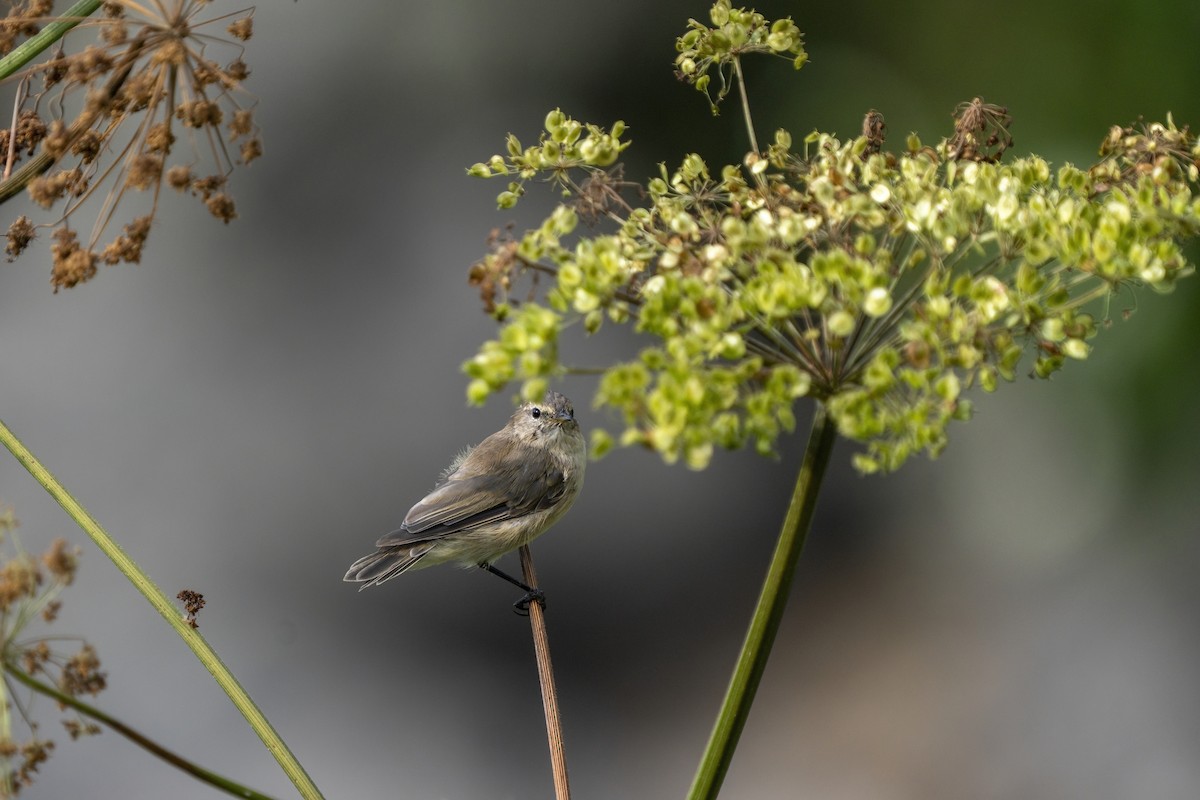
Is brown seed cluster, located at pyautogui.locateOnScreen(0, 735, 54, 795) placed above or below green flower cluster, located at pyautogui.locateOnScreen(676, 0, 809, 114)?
below

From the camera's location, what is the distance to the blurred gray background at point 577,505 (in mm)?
5207

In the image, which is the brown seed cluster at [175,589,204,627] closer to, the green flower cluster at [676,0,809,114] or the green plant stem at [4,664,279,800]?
the green plant stem at [4,664,279,800]

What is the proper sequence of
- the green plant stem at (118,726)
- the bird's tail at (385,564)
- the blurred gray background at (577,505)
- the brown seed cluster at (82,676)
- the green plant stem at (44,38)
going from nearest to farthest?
1. the green plant stem at (118,726)
2. the brown seed cluster at (82,676)
3. the green plant stem at (44,38)
4. the bird's tail at (385,564)
5. the blurred gray background at (577,505)

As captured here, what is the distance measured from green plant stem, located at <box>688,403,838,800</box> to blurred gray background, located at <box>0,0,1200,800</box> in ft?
11.6

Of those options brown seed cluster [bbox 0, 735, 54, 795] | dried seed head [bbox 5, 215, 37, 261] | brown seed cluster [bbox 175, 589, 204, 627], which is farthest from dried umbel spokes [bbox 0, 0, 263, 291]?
brown seed cluster [bbox 0, 735, 54, 795]

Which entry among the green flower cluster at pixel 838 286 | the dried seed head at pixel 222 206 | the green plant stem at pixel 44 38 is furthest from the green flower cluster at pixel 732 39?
the green plant stem at pixel 44 38

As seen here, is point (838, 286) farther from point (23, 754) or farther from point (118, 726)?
point (23, 754)

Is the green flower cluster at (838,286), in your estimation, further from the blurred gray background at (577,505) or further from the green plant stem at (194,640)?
the blurred gray background at (577,505)

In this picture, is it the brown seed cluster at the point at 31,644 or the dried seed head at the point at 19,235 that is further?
the dried seed head at the point at 19,235

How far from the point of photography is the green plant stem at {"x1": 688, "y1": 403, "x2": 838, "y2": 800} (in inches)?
72.8

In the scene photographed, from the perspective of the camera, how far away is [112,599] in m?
5.11

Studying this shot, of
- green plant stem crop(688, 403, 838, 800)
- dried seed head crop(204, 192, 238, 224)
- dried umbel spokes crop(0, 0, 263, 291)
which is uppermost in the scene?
dried umbel spokes crop(0, 0, 263, 291)

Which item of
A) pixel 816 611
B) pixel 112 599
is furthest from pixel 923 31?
pixel 112 599

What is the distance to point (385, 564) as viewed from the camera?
12.4 feet
